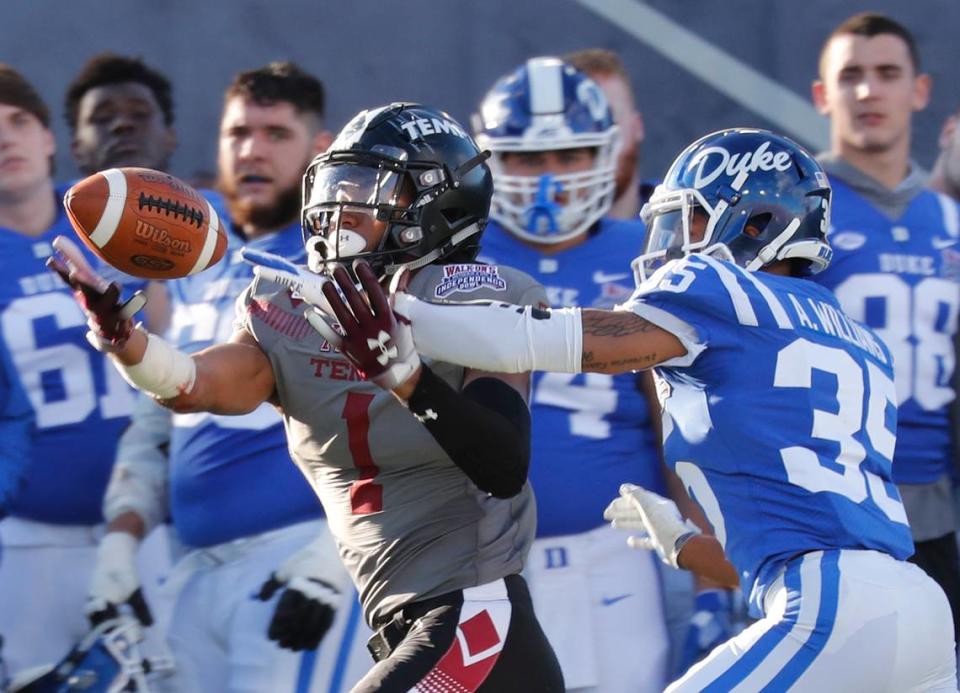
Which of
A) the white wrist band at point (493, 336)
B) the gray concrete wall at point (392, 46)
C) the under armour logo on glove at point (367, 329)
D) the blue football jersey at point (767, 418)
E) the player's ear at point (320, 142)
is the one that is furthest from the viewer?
the gray concrete wall at point (392, 46)

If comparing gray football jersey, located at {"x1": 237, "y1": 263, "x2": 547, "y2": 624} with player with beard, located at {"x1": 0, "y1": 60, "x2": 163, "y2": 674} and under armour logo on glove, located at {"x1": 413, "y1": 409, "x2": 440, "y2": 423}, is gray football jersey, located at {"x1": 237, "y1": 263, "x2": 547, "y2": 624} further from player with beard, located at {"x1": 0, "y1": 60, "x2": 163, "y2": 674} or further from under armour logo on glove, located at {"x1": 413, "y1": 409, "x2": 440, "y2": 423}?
player with beard, located at {"x1": 0, "y1": 60, "x2": 163, "y2": 674}

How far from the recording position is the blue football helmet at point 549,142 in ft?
15.3

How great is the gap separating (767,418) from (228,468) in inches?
77.9

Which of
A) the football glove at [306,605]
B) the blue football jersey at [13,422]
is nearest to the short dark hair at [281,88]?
the blue football jersey at [13,422]

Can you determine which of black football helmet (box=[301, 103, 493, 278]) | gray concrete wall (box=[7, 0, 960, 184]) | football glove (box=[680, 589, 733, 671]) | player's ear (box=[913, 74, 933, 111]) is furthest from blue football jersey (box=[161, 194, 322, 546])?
gray concrete wall (box=[7, 0, 960, 184])

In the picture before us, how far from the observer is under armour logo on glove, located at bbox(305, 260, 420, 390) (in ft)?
8.79

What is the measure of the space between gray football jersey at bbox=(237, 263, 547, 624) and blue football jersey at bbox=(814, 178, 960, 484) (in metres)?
1.78

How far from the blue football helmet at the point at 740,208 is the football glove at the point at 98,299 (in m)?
0.91

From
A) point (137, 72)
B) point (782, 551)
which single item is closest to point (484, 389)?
point (782, 551)

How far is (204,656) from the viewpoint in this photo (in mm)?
4484

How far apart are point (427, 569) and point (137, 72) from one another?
3.15 metres

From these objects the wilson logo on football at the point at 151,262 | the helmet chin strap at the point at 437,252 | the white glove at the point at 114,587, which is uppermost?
the wilson logo on football at the point at 151,262

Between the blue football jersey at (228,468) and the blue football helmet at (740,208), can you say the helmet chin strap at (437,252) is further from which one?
the blue football jersey at (228,468)

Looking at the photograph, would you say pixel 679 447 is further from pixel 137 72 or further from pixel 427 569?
pixel 137 72
